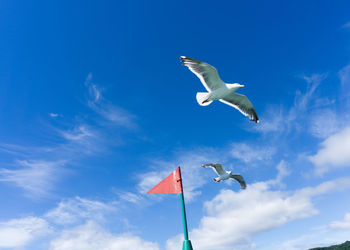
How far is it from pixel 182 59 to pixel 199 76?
177cm

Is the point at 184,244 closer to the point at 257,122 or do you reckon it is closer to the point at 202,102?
the point at 202,102

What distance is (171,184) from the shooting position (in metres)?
9.87

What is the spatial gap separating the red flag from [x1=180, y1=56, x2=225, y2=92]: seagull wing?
27.8 feet

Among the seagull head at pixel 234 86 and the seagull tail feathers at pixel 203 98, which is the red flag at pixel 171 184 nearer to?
the seagull tail feathers at pixel 203 98

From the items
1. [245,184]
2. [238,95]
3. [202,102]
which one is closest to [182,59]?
[202,102]

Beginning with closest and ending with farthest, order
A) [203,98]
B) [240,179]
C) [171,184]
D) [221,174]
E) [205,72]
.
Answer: [171,184], [205,72], [203,98], [221,174], [240,179]

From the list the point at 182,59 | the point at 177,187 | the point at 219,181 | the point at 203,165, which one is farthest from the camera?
the point at 219,181

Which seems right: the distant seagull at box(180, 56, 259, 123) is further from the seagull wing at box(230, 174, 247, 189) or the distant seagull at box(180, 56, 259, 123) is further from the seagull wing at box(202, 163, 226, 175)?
the seagull wing at box(230, 174, 247, 189)

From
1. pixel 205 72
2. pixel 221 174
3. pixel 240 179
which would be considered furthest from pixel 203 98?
pixel 240 179

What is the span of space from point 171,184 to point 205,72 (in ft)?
31.1

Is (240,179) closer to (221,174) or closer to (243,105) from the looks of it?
(221,174)

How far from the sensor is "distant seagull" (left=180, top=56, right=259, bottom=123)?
1673 cm

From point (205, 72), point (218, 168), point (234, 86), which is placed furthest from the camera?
point (218, 168)

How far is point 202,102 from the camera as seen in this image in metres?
17.9
